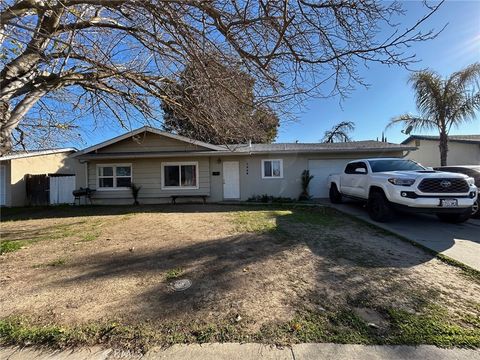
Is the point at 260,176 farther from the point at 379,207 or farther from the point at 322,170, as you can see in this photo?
the point at 379,207

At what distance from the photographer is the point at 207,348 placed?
8.78 feet

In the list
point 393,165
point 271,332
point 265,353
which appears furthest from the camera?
point 393,165

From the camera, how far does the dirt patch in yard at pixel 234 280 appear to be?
328 centimetres

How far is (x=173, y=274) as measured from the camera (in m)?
4.52

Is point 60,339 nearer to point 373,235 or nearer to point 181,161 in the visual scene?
point 373,235

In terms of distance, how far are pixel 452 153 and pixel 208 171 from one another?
58.9 ft

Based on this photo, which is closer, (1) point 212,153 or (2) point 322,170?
(1) point 212,153

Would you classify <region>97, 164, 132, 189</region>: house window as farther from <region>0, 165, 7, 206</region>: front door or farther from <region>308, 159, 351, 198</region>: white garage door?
<region>308, 159, 351, 198</region>: white garage door

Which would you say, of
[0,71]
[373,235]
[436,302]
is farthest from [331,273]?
[0,71]

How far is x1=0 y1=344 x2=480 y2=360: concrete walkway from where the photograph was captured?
8.34ft

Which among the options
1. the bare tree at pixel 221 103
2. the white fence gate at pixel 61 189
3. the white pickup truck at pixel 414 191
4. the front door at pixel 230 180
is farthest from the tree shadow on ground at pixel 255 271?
the white fence gate at pixel 61 189

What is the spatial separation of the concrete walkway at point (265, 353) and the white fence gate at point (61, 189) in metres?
17.1

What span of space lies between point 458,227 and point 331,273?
5.55 meters

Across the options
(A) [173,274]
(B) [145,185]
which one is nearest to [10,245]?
(A) [173,274]
